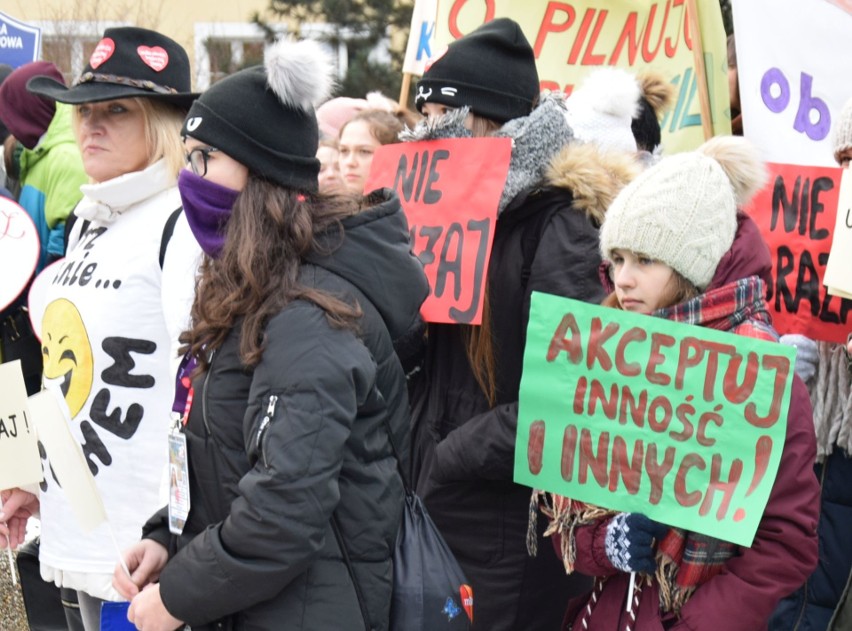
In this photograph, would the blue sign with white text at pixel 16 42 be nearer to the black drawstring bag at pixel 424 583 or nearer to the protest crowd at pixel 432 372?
the protest crowd at pixel 432 372

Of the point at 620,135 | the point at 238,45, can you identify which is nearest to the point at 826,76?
the point at 620,135

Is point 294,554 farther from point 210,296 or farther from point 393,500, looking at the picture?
point 210,296

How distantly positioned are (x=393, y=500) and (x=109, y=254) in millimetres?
1113

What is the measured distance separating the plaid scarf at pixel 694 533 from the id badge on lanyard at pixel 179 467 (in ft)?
2.99

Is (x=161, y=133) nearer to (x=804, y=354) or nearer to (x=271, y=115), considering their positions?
(x=271, y=115)

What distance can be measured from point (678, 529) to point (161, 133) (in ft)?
5.57

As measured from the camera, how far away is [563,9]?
16.4 ft

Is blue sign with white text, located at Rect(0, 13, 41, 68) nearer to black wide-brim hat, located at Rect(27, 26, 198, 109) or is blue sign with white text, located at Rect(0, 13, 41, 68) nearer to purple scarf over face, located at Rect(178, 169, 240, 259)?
black wide-brim hat, located at Rect(27, 26, 198, 109)

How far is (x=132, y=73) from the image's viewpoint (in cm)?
321

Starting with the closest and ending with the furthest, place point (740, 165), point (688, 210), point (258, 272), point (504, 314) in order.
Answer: point (258, 272) → point (688, 210) → point (740, 165) → point (504, 314)

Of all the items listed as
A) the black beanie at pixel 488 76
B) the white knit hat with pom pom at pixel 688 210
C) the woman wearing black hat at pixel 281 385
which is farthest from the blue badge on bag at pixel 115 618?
the black beanie at pixel 488 76

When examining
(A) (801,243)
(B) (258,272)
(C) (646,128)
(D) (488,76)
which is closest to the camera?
(B) (258,272)

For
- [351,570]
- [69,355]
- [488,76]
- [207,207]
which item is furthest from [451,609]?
[488,76]

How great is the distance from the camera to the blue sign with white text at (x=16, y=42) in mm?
12078
